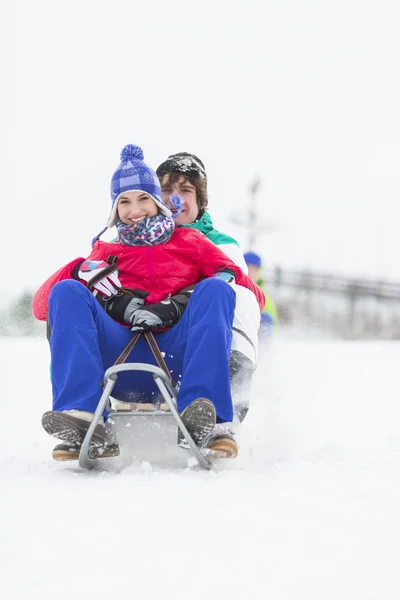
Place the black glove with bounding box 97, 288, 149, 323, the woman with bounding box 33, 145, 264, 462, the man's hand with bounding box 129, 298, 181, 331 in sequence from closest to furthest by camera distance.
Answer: the woman with bounding box 33, 145, 264, 462
the man's hand with bounding box 129, 298, 181, 331
the black glove with bounding box 97, 288, 149, 323

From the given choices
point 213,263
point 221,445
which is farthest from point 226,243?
point 221,445

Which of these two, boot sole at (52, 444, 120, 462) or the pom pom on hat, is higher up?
the pom pom on hat

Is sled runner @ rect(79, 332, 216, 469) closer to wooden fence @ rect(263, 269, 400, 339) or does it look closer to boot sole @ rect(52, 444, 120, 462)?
boot sole @ rect(52, 444, 120, 462)

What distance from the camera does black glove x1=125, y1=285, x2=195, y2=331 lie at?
271cm

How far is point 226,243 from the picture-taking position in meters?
3.49

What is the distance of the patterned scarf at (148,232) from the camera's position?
2938 millimetres

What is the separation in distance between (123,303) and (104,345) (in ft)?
0.61

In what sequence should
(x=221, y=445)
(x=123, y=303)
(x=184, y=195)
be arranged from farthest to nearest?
(x=184, y=195) → (x=123, y=303) → (x=221, y=445)

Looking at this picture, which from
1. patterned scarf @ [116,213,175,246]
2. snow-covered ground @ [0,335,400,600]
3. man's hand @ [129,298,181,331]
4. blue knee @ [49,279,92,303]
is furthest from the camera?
patterned scarf @ [116,213,175,246]

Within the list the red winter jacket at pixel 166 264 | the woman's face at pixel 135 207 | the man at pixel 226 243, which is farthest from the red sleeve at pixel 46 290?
the man at pixel 226 243

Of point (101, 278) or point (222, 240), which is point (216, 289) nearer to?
point (101, 278)

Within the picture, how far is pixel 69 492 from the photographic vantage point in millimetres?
2094

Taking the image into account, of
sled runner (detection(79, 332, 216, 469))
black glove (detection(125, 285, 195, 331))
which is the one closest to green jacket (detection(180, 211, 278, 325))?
black glove (detection(125, 285, 195, 331))

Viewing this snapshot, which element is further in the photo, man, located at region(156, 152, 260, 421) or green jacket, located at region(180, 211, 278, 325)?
green jacket, located at region(180, 211, 278, 325)
